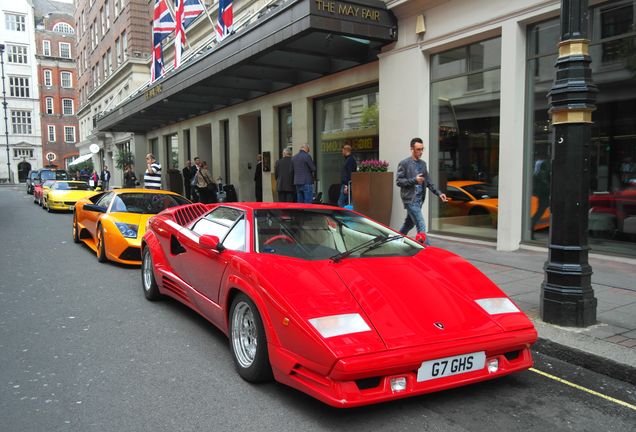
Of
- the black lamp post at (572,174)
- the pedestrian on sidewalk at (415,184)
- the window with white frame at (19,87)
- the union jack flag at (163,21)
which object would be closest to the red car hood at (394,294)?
the black lamp post at (572,174)

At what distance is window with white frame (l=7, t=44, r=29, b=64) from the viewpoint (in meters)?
71.7

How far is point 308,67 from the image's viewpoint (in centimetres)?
1305

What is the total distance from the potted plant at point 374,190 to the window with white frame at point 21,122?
75.6m

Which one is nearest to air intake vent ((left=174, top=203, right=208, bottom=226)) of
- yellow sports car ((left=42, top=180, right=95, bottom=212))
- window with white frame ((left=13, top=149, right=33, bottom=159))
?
yellow sports car ((left=42, top=180, right=95, bottom=212))

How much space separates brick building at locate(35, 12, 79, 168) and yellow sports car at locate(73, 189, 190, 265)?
2824 inches

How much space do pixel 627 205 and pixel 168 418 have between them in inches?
279

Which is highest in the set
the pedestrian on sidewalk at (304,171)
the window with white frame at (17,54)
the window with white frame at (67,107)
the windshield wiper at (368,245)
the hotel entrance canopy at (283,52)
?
the window with white frame at (17,54)

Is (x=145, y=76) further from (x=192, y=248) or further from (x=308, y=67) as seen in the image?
(x=192, y=248)

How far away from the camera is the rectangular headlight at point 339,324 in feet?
9.67

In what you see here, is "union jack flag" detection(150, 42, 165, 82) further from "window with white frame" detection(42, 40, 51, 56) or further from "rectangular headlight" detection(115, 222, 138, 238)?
"window with white frame" detection(42, 40, 51, 56)

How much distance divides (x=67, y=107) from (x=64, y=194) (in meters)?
65.4

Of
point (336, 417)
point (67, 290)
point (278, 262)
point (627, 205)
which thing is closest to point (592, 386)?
point (336, 417)

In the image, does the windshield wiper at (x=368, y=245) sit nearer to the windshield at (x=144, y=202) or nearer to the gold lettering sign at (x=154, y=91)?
the windshield at (x=144, y=202)

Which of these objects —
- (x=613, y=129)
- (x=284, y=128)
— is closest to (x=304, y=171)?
(x=284, y=128)
